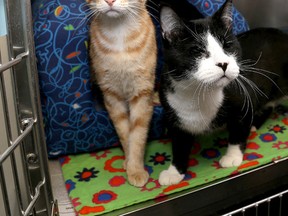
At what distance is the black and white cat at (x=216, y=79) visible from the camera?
36.5 inches

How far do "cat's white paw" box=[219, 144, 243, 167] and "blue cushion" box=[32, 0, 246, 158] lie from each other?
0.94ft

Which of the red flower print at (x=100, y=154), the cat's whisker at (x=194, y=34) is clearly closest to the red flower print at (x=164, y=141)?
the red flower print at (x=100, y=154)

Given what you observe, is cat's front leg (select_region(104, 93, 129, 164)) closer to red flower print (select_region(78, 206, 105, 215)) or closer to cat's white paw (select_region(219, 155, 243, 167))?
red flower print (select_region(78, 206, 105, 215))

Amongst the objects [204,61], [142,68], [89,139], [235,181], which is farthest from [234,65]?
[89,139]

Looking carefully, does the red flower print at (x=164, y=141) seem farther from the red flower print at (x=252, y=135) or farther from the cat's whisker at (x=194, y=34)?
the cat's whisker at (x=194, y=34)

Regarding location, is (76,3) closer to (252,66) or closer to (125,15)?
(125,15)

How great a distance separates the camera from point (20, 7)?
26.5 inches

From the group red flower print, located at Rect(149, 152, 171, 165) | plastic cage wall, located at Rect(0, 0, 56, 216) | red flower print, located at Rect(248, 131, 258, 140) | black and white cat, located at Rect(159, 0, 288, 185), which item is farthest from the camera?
red flower print, located at Rect(248, 131, 258, 140)

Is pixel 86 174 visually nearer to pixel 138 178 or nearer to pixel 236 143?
pixel 138 178

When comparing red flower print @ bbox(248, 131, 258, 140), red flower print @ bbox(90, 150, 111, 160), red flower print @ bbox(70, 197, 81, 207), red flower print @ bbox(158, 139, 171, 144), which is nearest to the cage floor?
red flower print @ bbox(70, 197, 81, 207)

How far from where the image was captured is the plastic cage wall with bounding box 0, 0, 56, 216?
2.23 feet

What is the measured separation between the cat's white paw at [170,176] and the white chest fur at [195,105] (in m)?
0.15

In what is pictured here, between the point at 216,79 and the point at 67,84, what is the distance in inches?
23.6

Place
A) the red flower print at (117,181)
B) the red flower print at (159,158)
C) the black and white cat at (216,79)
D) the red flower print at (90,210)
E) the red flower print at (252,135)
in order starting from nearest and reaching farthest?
the black and white cat at (216,79), the red flower print at (90,210), the red flower print at (117,181), the red flower print at (159,158), the red flower print at (252,135)
